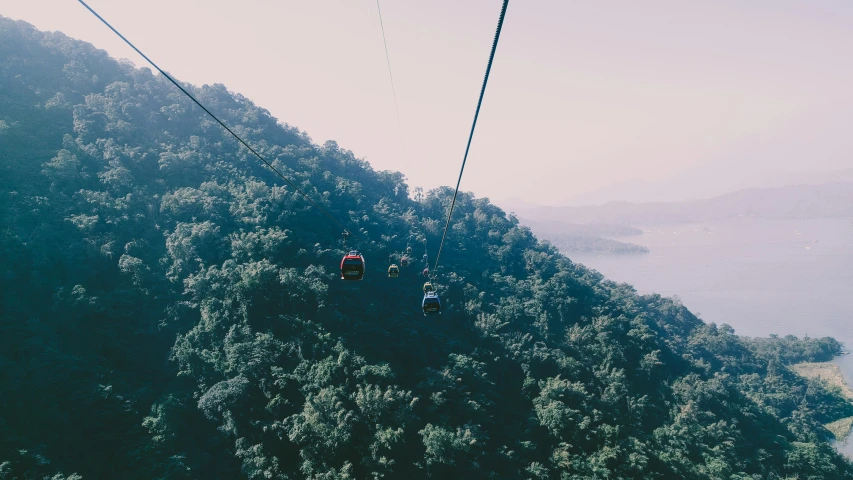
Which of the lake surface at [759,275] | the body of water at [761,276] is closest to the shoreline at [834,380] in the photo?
the body of water at [761,276]

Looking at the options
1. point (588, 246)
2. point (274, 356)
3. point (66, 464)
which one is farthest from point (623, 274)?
point (66, 464)

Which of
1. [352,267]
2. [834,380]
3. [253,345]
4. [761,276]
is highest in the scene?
[352,267]

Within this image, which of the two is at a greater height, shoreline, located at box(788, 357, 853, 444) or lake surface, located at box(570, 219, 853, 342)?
lake surface, located at box(570, 219, 853, 342)

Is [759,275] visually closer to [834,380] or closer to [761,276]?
[761,276]

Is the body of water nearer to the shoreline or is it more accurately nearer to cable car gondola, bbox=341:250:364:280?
the shoreline

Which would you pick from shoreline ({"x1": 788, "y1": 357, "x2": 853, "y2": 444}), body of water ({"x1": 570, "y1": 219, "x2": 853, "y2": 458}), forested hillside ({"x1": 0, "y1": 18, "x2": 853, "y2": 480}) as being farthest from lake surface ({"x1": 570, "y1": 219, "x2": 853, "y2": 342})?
forested hillside ({"x1": 0, "y1": 18, "x2": 853, "y2": 480})

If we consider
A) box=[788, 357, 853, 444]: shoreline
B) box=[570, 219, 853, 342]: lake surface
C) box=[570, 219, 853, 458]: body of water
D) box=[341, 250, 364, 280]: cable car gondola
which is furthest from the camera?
box=[570, 219, 853, 342]: lake surface

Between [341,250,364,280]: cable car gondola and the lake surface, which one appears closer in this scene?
[341,250,364,280]: cable car gondola

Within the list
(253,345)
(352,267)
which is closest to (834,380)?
(352,267)

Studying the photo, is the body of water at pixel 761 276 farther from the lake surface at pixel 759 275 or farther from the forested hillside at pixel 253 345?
the forested hillside at pixel 253 345
